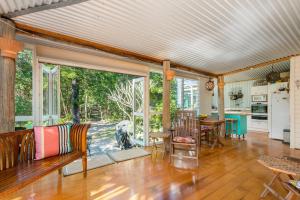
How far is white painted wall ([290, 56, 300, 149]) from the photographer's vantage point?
4.87m

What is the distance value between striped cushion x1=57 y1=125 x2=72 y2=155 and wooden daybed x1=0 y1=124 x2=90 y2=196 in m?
0.12

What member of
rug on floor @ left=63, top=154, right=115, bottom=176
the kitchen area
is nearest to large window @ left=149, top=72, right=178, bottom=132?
rug on floor @ left=63, top=154, right=115, bottom=176

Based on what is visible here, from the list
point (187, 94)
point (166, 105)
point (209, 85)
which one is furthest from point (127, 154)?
point (209, 85)

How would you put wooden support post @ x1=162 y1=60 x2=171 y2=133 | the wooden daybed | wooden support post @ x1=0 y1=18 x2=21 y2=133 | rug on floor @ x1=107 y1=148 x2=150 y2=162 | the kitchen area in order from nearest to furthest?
the wooden daybed
wooden support post @ x1=0 y1=18 x2=21 y2=133
rug on floor @ x1=107 y1=148 x2=150 y2=162
wooden support post @ x1=162 y1=60 x2=171 y2=133
the kitchen area

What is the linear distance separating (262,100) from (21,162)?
7.89 m

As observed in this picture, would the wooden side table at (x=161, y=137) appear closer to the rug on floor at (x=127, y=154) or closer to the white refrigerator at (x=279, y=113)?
the rug on floor at (x=127, y=154)

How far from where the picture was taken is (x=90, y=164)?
3.44m

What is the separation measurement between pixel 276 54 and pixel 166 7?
4168mm

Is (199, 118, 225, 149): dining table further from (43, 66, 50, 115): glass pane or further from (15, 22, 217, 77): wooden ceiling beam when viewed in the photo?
(43, 66, 50, 115): glass pane

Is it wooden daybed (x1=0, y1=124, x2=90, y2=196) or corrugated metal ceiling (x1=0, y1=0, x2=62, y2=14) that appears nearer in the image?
wooden daybed (x1=0, y1=124, x2=90, y2=196)

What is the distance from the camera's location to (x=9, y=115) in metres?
2.30

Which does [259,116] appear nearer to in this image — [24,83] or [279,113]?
[279,113]

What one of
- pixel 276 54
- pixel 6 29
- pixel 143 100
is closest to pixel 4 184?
pixel 6 29

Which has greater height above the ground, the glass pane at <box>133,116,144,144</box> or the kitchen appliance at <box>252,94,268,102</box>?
the kitchen appliance at <box>252,94,268,102</box>
